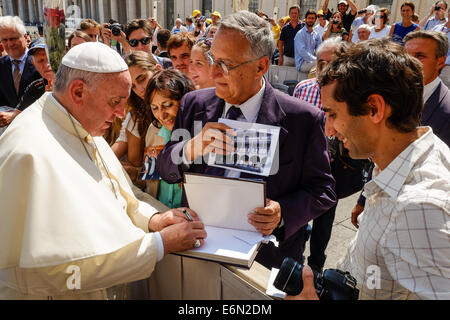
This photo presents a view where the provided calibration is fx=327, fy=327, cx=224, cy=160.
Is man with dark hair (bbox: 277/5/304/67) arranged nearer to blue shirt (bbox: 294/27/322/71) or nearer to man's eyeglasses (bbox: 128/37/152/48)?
blue shirt (bbox: 294/27/322/71)

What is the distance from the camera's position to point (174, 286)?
1.60 metres

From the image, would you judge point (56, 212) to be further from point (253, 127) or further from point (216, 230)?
point (253, 127)

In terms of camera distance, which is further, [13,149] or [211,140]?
[211,140]

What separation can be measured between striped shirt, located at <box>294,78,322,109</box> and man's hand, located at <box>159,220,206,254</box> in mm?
2480

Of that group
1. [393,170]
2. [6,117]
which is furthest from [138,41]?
[393,170]

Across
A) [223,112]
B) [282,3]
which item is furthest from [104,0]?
[223,112]

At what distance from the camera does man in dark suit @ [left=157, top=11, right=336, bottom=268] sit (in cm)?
168

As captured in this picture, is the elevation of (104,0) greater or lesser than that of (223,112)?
greater

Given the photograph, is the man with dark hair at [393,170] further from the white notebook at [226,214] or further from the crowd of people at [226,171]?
the white notebook at [226,214]

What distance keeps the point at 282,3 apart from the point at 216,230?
22.7 meters

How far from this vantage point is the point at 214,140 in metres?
1.55

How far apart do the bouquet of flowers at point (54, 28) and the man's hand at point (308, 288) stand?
2513 mm

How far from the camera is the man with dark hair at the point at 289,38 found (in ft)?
29.6
